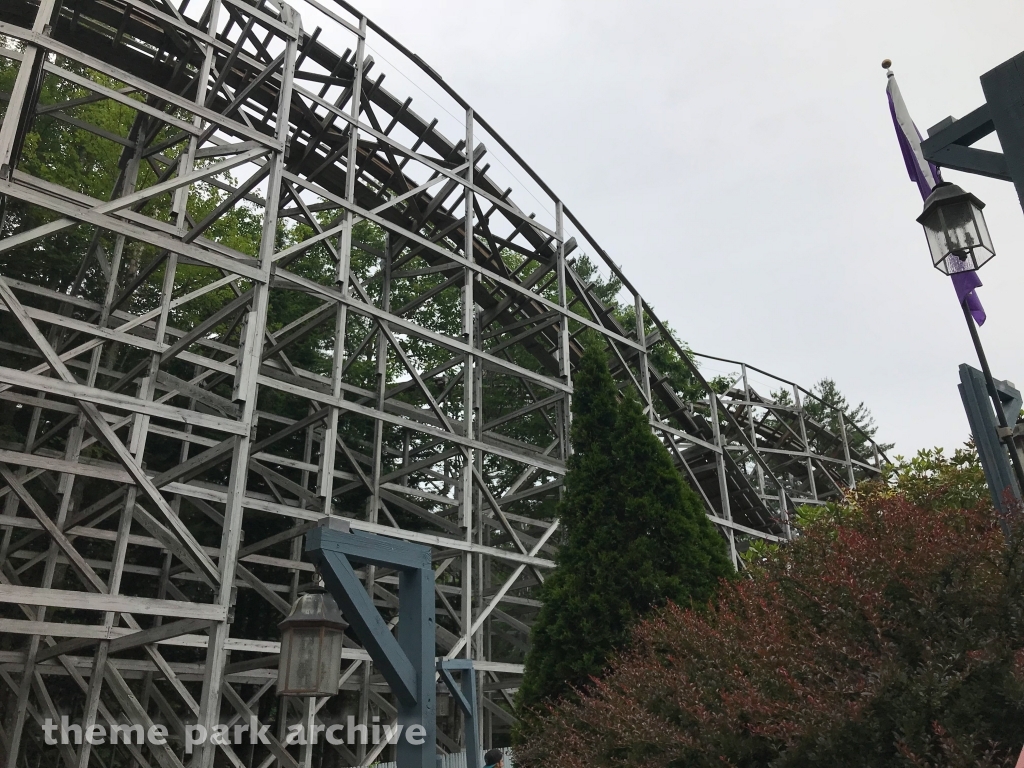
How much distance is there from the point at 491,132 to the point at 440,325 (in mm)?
11320

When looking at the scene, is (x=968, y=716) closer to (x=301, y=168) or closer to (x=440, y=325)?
(x=301, y=168)

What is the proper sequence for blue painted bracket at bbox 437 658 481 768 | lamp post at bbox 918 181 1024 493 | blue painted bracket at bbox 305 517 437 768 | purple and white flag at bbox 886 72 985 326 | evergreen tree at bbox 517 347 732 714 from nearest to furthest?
blue painted bracket at bbox 305 517 437 768 → lamp post at bbox 918 181 1024 493 → blue painted bracket at bbox 437 658 481 768 → purple and white flag at bbox 886 72 985 326 → evergreen tree at bbox 517 347 732 714

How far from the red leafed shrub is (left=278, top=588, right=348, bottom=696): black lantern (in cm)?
258

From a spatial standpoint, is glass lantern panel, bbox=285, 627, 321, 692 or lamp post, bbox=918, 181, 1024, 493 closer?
glass lantern panel, bbox=285, 627, 321, 692

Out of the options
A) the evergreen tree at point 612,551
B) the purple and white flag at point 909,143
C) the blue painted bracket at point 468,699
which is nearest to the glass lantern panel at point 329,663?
the blue painted bracket at point 468,699

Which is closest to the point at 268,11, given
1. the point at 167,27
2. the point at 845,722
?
the point at 167,27

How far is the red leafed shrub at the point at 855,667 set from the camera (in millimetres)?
4273

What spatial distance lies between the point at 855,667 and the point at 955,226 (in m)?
2.78

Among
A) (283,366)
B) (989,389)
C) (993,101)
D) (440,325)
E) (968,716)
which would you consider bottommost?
(968,716)

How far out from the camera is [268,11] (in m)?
10.8

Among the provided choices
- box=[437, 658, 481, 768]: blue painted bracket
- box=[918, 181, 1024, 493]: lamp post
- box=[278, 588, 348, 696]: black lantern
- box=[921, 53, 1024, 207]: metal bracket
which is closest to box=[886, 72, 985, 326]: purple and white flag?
box=[918, 181, 1024, 493]: lamp post

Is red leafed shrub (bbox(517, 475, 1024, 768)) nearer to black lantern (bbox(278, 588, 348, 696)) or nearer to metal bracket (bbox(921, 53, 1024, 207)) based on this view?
metal bracket (bbox(921, 53, 1024, 207))

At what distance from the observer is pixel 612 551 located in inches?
344

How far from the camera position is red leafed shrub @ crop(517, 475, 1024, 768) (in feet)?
14.0
